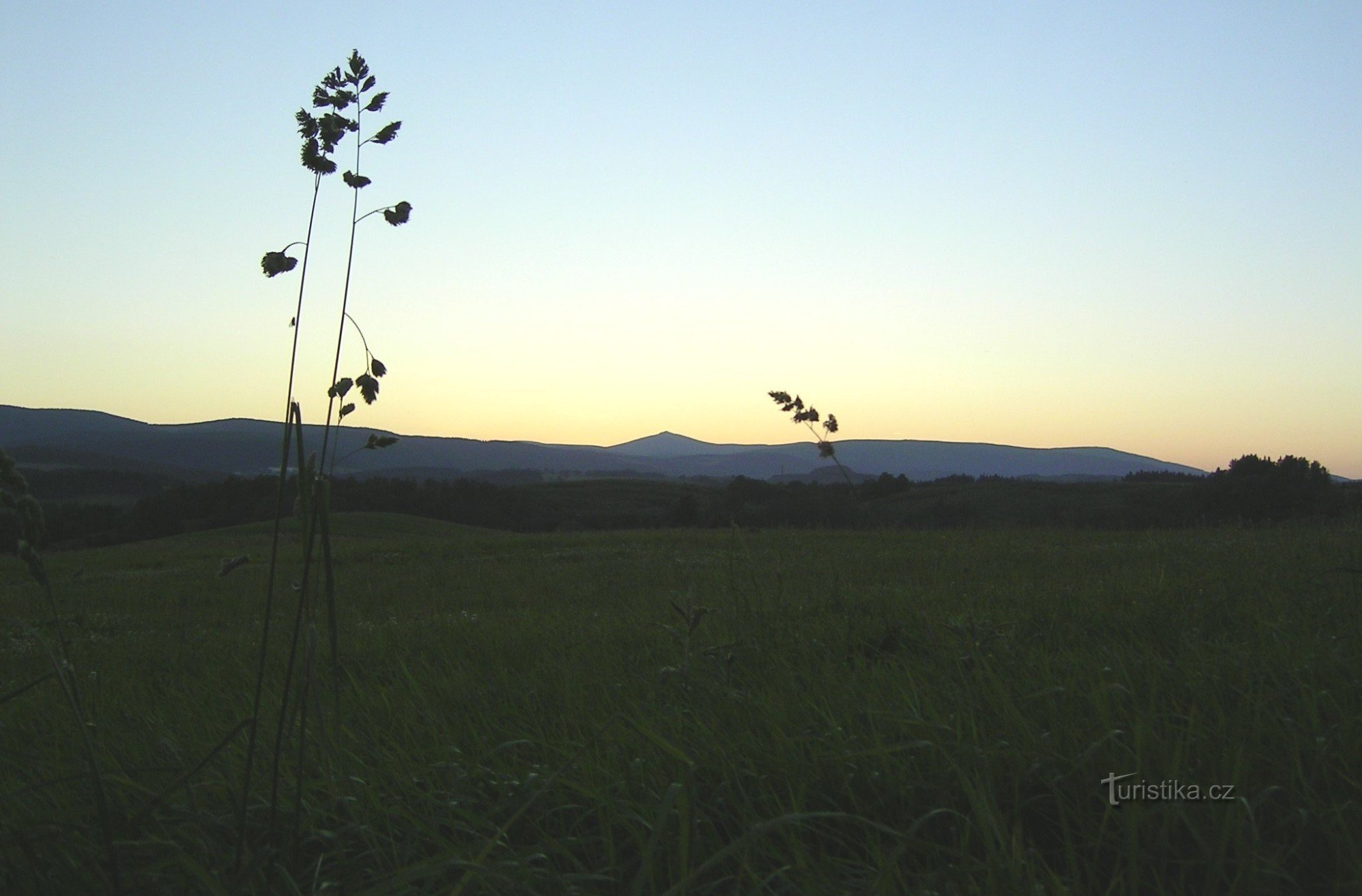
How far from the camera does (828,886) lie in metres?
1.67

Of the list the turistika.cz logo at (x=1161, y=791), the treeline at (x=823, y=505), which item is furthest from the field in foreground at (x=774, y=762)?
the treeline at (x=823, y=505)

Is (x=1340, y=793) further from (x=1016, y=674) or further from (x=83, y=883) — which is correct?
(x=83, y=883)

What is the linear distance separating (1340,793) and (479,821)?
184 cm

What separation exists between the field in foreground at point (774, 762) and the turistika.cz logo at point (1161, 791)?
0.04ft

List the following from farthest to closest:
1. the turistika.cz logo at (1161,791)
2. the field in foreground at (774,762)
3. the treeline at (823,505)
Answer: the treeline at (823,505)
the turistika.cz logo at (1161,791)
the field in foreground at (774,762)

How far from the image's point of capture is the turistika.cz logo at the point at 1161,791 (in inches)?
Answer: 74.7

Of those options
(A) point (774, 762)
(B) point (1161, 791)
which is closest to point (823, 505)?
(A) point (774, 762)

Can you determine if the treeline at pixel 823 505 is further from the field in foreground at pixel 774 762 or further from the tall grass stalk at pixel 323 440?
the tall grass stalk at pixel 323 440

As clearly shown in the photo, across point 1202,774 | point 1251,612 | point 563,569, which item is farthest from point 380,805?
point 563,569

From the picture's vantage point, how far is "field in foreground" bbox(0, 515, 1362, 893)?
1.76m

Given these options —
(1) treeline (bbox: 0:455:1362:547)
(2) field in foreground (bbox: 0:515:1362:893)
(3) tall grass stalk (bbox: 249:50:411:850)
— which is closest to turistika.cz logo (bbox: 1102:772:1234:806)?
(2) field in foreground (bbox: 0:515:1362:893)

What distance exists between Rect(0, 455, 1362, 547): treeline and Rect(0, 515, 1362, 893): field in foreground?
42.3ft

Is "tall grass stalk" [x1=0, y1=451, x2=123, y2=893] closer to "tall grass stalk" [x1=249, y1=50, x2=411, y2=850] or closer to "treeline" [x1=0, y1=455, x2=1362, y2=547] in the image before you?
"tall grass stalk" [x1=249, y1=50, x2=411, y2=850]

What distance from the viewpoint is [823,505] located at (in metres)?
32.0
